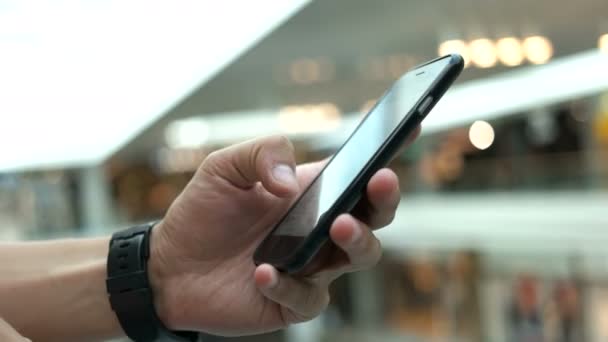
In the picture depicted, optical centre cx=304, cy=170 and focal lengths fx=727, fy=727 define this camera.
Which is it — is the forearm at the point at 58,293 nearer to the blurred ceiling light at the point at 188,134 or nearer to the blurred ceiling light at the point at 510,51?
the blurred ceiling light at the point at 510,51

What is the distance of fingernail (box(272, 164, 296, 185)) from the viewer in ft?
2.48

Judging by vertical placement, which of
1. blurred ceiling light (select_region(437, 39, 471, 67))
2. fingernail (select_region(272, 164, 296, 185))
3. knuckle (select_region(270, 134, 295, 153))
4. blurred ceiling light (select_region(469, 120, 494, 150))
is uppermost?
blurred ceiling light (select_region(437, 39, 471, 67))

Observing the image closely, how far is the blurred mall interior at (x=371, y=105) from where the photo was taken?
3461mm

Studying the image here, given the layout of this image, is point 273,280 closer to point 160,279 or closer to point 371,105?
point 160,279

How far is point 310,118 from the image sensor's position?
6.17 metres

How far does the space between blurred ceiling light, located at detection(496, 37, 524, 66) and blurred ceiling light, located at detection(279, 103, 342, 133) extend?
7.35 feet

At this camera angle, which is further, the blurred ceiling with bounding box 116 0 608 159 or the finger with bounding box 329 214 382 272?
the blurred ceiling with bounding box 116 0 608 159

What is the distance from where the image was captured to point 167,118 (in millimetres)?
5477

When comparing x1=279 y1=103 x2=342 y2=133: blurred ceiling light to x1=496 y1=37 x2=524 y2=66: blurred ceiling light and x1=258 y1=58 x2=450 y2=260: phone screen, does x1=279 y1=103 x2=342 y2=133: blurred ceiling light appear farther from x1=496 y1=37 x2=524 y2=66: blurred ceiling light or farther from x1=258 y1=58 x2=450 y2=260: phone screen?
x1=258 y1=58 x2=450 y2=260: phone screen

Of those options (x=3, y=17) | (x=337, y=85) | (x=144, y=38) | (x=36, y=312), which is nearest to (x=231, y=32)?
(x=144, y=38)

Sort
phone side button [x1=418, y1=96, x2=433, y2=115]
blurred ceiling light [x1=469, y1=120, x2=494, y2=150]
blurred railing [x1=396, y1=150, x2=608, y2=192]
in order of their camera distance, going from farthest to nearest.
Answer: blurred ceiling light [x1=469, y1=120, x2=494, y2=150], blurred railing [x1=396, y1=150, x2=608, y2=192], phone side button [x1=418, y1=96, x2=433, y2=115]

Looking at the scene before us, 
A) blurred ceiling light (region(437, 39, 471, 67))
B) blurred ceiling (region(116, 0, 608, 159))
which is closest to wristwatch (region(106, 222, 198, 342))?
blurred ceiling (region(116, 0, 608, 159))

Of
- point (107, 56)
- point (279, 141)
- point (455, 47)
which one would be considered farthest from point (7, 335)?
point (107, 56)

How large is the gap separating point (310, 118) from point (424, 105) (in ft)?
18.1
